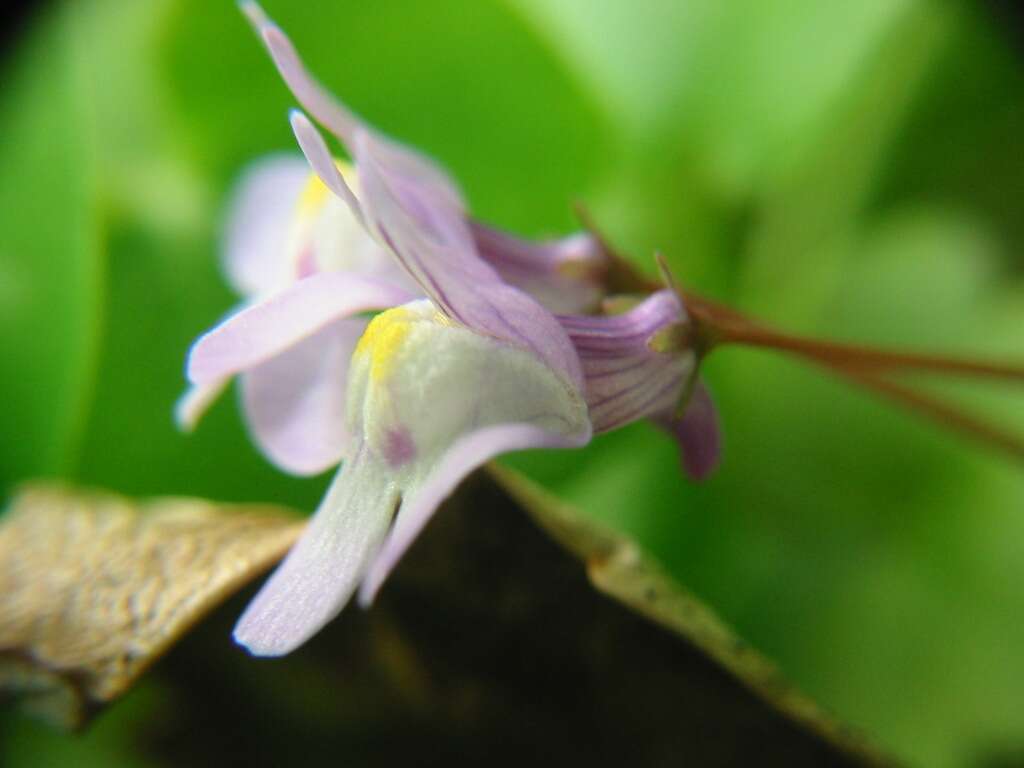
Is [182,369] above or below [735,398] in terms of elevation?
above

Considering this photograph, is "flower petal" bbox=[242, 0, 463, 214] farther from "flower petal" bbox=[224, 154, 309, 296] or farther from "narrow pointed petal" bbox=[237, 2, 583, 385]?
"flower petal" bbox=[224, 154, 309, 296]

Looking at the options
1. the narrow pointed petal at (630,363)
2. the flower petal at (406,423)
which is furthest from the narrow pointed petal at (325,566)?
the narrow pointed petal at (630,363)

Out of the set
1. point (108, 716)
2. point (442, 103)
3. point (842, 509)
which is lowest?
point (842, 509)

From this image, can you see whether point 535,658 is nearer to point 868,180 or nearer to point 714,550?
point 714,550

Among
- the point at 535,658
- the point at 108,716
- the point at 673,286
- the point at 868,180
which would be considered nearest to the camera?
the point at 673,286

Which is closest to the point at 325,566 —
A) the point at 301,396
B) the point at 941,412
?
the point at 301,396

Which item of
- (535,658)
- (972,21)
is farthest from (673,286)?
(972,21)

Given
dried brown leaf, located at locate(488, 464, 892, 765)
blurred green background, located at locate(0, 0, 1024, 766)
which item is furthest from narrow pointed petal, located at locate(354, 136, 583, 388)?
blurred green background, located at locate(0, 0, 1024, 766)
